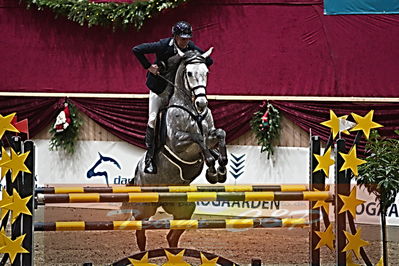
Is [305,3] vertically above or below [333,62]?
above

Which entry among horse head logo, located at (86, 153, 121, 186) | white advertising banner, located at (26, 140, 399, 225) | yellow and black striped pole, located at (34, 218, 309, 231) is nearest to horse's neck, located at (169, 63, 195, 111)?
yellow and black striped pole, located at (34, 218, 309, 231)

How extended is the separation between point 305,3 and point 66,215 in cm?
309

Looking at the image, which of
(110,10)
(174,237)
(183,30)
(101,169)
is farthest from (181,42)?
(101,169)

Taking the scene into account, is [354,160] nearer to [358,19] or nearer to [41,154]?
[358,19]

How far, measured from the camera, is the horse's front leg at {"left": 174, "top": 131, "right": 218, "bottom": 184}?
186 inches

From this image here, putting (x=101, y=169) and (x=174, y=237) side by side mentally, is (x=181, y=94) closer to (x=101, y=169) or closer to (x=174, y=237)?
(x=174, y=237)

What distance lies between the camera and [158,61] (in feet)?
16.7

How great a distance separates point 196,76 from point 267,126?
2751mm

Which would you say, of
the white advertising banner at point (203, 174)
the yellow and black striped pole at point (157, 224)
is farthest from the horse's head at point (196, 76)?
the white advertising banner at point (203, 174)

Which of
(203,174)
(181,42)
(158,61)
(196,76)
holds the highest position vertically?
(181,42)

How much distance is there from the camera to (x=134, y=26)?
7.65 metres

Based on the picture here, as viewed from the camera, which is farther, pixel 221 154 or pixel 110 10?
pixel 110 10

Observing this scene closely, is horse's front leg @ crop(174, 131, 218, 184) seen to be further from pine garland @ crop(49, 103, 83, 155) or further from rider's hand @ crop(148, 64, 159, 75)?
pine garland @ crop(49, 103, 83, 155)

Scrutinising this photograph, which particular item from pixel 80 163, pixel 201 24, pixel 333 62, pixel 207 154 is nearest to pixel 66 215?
pixel 80 163
